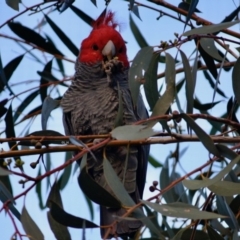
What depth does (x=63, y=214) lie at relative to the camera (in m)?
1.34

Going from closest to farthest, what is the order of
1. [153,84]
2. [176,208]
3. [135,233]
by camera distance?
[176,208]
[153,84]
[135,233]

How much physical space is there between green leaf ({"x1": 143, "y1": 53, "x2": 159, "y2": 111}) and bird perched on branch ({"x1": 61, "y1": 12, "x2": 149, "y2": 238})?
51 cm

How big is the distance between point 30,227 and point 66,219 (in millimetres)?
97

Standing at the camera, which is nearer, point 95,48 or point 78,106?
point 78,106

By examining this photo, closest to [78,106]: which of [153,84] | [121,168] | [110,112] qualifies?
[110,112]

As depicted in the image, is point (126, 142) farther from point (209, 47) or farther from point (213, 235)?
point (209, 47)

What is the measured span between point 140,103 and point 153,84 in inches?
24.6

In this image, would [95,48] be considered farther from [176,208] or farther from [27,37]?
[176,208]

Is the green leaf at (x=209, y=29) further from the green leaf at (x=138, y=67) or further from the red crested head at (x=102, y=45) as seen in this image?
the red crested head at (x=102, y=45)

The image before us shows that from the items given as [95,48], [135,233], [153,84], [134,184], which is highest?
[95,48]

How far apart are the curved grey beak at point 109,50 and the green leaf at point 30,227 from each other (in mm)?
1223

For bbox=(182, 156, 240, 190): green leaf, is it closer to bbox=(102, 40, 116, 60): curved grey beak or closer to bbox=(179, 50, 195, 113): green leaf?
bbox=(179, 50, 195, 113): green leaf

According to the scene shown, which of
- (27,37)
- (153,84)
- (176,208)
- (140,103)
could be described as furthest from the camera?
(27,37)

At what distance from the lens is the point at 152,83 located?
5.30 feet
